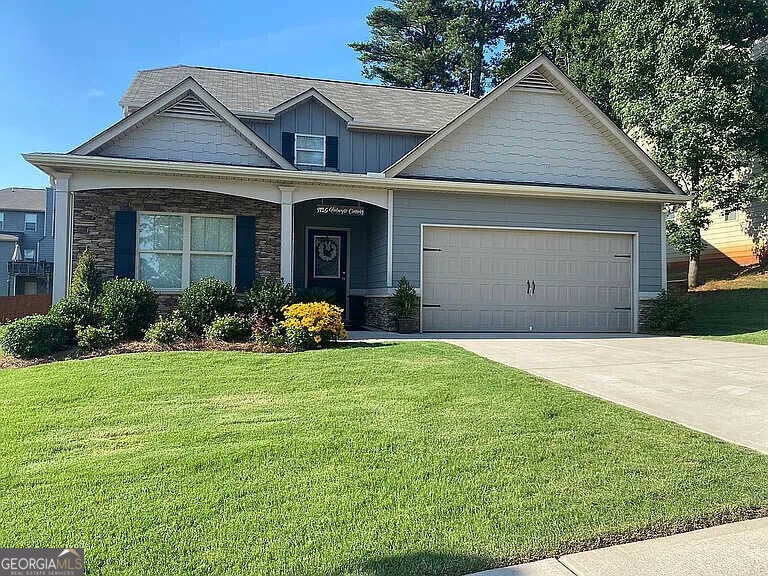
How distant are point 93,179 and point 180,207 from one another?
69.9 inches

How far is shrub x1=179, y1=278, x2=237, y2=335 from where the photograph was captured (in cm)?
978

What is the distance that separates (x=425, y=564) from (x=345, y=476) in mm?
1095

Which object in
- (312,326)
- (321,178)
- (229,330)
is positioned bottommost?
(229,330)

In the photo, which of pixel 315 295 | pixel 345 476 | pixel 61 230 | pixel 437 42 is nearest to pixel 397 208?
pixel 315 295

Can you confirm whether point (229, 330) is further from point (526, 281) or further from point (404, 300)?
point (526, 281)

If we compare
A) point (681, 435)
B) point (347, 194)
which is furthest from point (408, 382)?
point (347, 194)

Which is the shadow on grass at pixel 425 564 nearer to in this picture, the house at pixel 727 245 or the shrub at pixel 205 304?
the shrub at pixel 205 304

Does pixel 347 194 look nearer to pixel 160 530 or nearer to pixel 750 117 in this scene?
pixel 160 530

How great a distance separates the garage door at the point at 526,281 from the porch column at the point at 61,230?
7266 millimetres

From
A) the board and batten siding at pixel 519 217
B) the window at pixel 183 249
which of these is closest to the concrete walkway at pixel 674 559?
the board and batten siding at pixel 519 217

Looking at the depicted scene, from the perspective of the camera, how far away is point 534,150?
13.4 m

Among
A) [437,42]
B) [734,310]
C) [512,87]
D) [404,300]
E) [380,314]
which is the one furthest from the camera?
[437,42]

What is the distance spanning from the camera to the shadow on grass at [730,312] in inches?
514

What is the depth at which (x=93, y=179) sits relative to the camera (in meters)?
10.9
